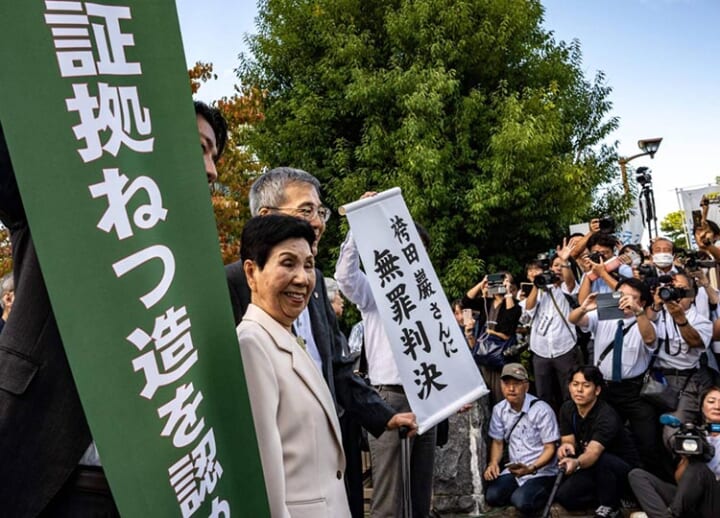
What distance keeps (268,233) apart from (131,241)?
0.71m

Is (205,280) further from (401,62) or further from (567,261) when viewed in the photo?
(401,62)

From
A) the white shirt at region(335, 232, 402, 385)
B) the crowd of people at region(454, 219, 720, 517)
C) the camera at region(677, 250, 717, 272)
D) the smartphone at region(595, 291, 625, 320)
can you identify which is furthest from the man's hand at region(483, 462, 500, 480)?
the camera at region(677, 250, 717, 272)

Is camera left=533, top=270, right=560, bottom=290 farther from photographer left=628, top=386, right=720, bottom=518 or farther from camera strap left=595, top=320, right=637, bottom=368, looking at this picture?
photographer left=628, top=386, right=720, bottom=518

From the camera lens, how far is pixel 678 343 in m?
5.67

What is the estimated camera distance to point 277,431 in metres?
1.75

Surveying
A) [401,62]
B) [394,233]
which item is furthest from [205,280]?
[401,62]

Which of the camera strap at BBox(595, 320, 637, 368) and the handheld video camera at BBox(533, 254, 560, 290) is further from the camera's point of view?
the handheld video camera at BBox(533, 254, 560, 290)

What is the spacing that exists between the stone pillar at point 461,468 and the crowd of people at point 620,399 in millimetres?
166

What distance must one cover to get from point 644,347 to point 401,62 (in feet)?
24.3

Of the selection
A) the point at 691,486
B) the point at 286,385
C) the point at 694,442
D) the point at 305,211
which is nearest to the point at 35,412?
the point at 286,385

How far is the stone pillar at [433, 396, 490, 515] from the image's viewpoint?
551 cm

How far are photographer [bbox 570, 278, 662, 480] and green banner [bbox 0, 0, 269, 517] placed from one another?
4873mm

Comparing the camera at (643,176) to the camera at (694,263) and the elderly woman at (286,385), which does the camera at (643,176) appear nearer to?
the camera at (694,263)

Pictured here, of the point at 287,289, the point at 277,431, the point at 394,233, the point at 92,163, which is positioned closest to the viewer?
the point at 92,163
